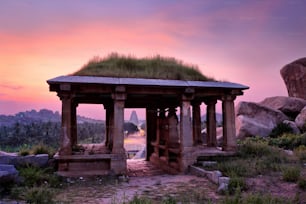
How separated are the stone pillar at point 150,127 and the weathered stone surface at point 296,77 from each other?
1853cm

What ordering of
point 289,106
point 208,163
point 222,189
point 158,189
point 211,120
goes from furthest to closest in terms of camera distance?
point 289,106
point 211,120
point 208,163
point 158,189
point 222,189

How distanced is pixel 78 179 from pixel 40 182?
138cm


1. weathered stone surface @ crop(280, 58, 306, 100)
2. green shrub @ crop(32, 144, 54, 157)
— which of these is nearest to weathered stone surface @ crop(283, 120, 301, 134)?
weathered stone surface @ crop(280, 58, 306, 100)

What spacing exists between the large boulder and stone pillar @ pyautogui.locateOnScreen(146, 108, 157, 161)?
21.2ft

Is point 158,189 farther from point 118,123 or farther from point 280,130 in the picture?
point 280,130

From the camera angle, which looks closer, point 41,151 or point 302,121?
point 41,151

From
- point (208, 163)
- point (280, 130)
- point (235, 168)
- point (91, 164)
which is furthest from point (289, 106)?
point (91, 164)

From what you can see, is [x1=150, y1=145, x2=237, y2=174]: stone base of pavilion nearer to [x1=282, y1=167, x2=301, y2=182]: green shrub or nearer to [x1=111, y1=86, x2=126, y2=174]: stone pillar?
[x1=111, y1=86, x2=126, y2=174]: stone pillar

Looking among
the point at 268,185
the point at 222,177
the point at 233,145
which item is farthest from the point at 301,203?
the point at 233,145

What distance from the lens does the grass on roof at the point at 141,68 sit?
Answer: 1140 centimetres

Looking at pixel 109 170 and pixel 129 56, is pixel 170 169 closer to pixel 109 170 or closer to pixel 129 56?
pixel 109 170

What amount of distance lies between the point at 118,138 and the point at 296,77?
23713 mm

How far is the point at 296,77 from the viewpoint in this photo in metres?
28.8

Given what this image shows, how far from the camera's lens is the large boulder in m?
19.8
